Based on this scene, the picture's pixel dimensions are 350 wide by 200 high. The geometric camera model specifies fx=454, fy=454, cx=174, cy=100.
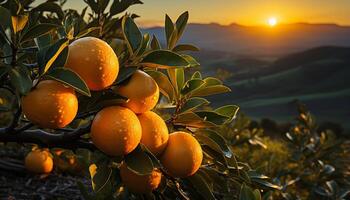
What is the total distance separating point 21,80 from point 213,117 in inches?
20.7

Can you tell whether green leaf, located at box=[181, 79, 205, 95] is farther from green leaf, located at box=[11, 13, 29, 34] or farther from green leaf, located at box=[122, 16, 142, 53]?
green leaf, located at box=[11, 13, 29, 34]

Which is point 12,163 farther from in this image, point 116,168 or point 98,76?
point 98,76

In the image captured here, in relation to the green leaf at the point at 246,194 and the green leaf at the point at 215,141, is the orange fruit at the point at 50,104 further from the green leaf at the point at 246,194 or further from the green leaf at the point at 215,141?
the green leaf at the point at 246,194

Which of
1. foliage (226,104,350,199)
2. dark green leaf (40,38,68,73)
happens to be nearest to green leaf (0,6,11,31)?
dark green leaf (40,38,68,73)

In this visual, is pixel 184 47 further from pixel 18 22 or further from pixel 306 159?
pixel 306 159

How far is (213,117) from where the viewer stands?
1.20 metres

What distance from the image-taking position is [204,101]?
3.90ft

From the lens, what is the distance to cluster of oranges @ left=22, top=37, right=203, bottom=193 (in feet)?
3.05

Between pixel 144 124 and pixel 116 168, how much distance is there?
7.8 inches

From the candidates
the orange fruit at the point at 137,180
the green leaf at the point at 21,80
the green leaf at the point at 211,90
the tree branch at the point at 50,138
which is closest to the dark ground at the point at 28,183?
the tree branch at the point at 50,138

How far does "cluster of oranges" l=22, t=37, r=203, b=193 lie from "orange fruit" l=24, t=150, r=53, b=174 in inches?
64.6

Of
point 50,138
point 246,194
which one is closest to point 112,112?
point 50,138

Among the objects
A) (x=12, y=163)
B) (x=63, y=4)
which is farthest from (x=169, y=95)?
(x=12, y=163)

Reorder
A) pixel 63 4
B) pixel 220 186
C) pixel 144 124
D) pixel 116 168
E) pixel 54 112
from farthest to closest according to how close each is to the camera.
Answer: pixel 63 4
pixel 220 186
pixel 116 168
pixel 144 124
pixel 54 112
